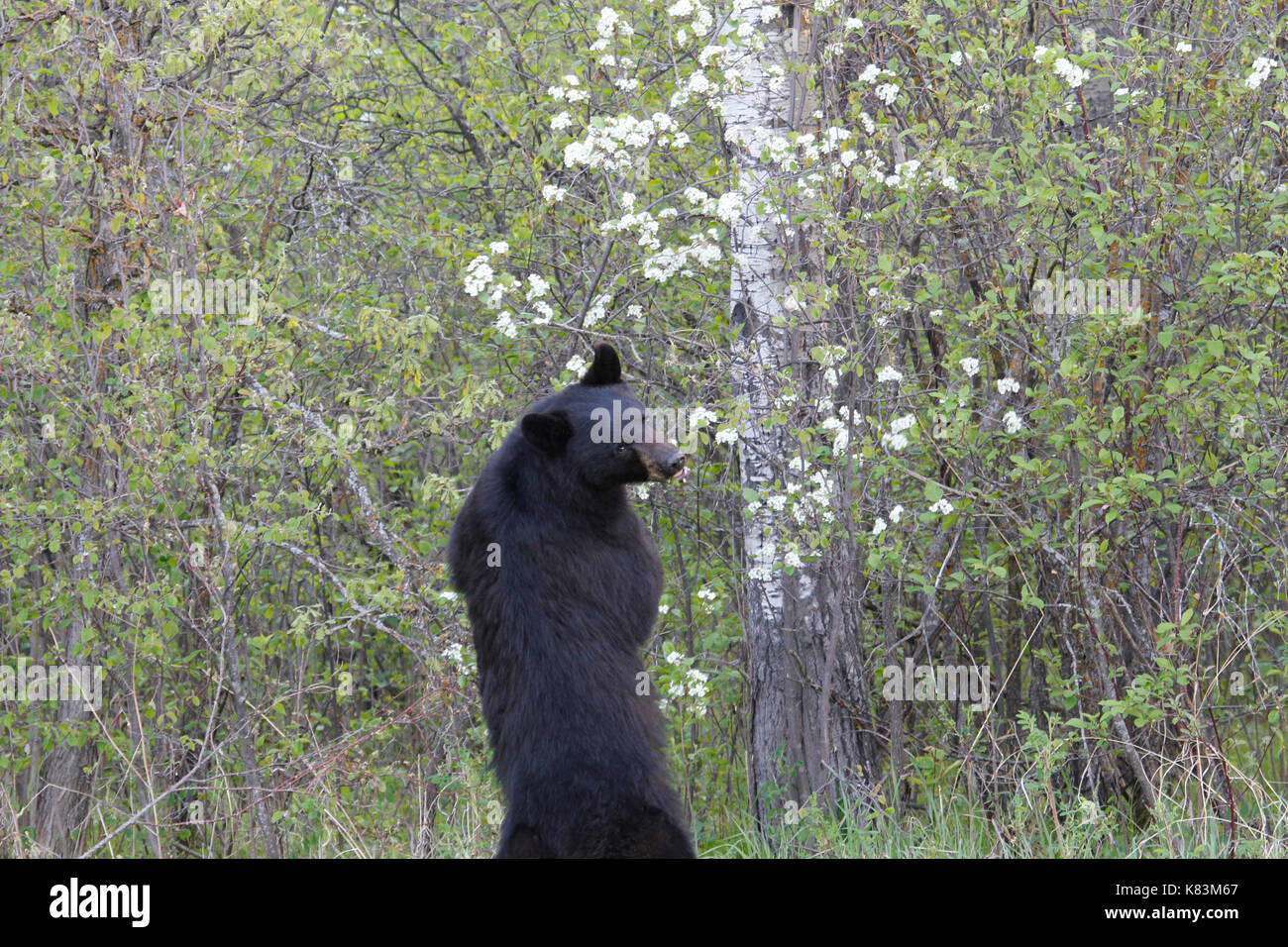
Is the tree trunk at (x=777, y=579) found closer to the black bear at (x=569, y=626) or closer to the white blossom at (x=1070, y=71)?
the black bear at (x=569, y=626)

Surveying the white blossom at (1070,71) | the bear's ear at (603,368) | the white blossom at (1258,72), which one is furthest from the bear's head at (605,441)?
the white blossom at (1258,72)

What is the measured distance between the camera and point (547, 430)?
4168mm

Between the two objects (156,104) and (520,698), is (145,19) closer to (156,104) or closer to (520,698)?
(156,104)

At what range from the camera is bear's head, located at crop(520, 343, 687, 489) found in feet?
13.6

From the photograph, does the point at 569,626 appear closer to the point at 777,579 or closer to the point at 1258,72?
the point at 777,579

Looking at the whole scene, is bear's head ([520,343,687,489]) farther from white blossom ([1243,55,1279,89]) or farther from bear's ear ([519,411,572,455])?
white blossom ([1243,55,1279,89])

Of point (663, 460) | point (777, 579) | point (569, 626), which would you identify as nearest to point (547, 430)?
point (663, 460)

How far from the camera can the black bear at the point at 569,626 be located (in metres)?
4.02

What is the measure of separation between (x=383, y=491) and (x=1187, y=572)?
4999 mm

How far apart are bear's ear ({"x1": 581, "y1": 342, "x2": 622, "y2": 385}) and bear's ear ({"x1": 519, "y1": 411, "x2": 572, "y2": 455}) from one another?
0.26 m

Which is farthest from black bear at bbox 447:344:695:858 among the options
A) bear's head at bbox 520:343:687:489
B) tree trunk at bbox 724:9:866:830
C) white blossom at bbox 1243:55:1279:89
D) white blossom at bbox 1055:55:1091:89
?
white blossom at bbox 1243:55:1279:89

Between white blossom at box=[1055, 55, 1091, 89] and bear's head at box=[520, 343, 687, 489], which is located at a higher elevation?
white blossom at box=[1055, 55, 1091, 89]

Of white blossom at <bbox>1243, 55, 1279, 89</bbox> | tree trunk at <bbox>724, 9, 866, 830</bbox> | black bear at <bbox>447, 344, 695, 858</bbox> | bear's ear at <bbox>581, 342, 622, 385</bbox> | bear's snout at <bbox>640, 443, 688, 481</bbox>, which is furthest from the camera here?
tree trunk at <bbox>724, 9, 866, 830</bbox>
